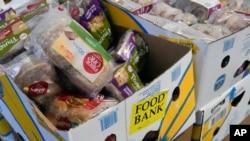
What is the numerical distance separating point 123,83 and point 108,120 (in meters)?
0.13

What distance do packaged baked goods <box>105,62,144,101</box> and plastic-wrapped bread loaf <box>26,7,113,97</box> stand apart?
0.07 ft

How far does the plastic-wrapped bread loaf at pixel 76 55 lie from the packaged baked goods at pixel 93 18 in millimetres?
149

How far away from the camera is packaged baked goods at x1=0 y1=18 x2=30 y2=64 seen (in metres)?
0.82

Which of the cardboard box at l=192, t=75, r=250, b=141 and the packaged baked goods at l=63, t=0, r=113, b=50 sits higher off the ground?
the packaged baked goods at l=63, t=0, r=113, b=50

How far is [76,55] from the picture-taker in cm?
71

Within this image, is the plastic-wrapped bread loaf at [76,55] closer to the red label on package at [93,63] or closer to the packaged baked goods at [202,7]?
the red label on package at [93,63]

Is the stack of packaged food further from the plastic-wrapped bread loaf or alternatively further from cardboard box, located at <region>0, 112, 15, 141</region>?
cardboard box, located at <region>0, 112, 15, 141</region>

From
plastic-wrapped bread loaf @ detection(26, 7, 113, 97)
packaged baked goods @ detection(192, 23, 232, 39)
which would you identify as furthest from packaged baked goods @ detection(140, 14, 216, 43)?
plastic-wrapped bread loaf @ detection(26, 7, 113, 97)

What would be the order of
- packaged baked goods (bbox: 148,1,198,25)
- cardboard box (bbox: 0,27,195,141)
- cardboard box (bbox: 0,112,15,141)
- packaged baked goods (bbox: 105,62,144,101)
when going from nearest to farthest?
cardboard box (bbox: 0,27,195,141), packaged baked goods (bbox: 105,62,144,101), cardboard box (bbox: 0,112,15,141), packaged baked goods (bbox: 148,1,198,25)

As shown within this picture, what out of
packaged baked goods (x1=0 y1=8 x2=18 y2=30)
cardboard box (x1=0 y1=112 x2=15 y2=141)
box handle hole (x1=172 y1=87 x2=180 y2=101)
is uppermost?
packaged baked goods (x1=0 y1=8 x2=18 y2=30)

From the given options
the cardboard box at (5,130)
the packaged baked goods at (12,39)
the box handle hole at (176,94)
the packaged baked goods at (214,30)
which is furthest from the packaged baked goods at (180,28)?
the cardboard box at (5,130)

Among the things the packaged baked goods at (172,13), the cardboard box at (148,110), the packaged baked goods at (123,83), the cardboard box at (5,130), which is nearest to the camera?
the cardboard box at (148,110)

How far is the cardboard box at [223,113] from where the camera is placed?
0.95 m

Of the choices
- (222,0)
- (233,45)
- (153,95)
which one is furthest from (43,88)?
(222,0)
